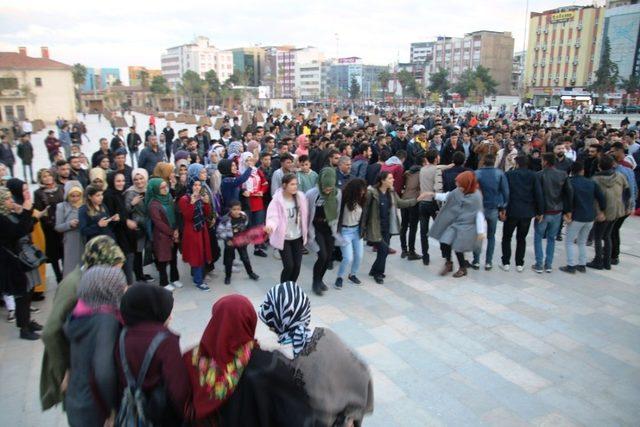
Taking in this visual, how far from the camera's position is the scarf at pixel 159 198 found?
18.5 ft

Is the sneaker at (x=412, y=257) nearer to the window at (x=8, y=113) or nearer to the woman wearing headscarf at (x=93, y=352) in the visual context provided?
the woman wearing headscarf at (x=93, y=352)

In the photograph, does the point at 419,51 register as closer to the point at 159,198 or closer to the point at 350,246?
the point at 350,246

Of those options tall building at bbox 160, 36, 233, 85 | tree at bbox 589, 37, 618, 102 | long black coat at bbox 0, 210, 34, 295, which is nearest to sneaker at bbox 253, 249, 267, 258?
long black coat at bbox 0, 210, 34, 295

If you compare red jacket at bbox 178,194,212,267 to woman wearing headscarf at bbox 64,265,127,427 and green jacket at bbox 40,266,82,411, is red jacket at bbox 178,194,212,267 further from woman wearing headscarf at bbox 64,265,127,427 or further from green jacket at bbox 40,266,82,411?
woman wearing headscarf at bbox 64,265,127,427

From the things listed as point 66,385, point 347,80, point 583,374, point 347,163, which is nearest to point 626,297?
point 583,374

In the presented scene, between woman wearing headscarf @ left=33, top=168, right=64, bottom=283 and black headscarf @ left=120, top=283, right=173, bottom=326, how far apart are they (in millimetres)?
4064

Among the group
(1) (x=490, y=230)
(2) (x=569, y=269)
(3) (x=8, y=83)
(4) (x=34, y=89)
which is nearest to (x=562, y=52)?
(4) (x=34, y=89)

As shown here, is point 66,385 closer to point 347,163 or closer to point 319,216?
point 319,216

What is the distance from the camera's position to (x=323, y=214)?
578 cm

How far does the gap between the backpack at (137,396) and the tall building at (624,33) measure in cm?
8454

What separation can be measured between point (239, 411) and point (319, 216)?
3946 millimetres

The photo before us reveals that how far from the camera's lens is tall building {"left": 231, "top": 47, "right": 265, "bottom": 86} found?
477 ft

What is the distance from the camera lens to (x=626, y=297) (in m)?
6.05

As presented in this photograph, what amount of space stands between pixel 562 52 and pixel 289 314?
94.3 metres
